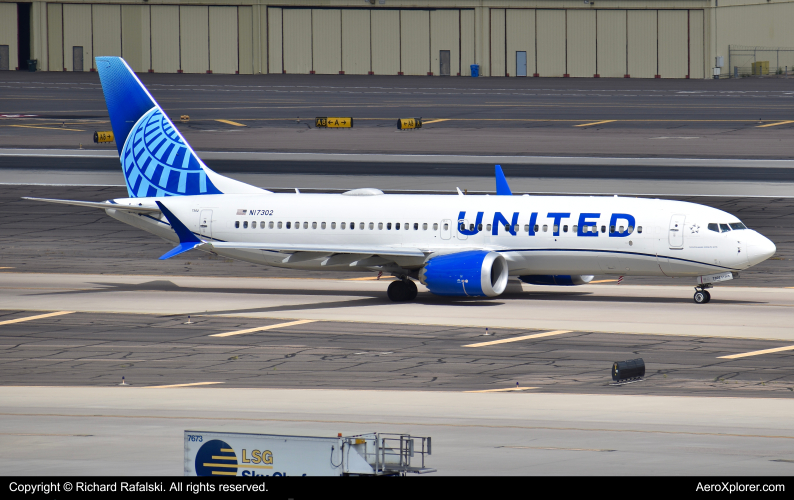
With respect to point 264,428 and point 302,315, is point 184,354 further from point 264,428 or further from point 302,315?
point 264,428

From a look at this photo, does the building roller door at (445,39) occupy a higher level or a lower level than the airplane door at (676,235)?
higher

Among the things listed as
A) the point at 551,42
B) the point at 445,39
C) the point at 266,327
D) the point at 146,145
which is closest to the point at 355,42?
the point at 445,39

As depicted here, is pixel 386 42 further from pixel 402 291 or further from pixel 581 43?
pixel 402 291

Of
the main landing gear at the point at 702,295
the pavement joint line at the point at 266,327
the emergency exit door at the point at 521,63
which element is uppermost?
the emergency exit door at the point at 521,63

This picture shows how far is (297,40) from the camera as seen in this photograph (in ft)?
523

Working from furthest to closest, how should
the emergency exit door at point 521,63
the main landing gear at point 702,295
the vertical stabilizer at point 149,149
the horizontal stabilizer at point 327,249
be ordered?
the emergency exit door at point 521,63
the vertical stabilizer at point 149,149
the horizontal stabilizer at point 327,249
the main landing gear at point 702,295

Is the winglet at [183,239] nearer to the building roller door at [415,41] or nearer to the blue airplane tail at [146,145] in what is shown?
the blue airplane tail at [146,145]

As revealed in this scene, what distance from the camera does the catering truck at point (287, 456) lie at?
1758 centimetres

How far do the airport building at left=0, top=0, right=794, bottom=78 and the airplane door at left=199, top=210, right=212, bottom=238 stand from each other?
4283 inches

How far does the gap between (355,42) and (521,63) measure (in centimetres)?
2154

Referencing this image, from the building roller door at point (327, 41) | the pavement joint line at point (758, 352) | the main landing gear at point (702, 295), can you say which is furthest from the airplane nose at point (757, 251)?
the building roller door at point (327, 41)

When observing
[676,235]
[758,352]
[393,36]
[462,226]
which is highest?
[393,36]

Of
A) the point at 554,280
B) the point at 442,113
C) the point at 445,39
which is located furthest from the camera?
the point at 445,39

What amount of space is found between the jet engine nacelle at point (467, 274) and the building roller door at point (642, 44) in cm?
11191
